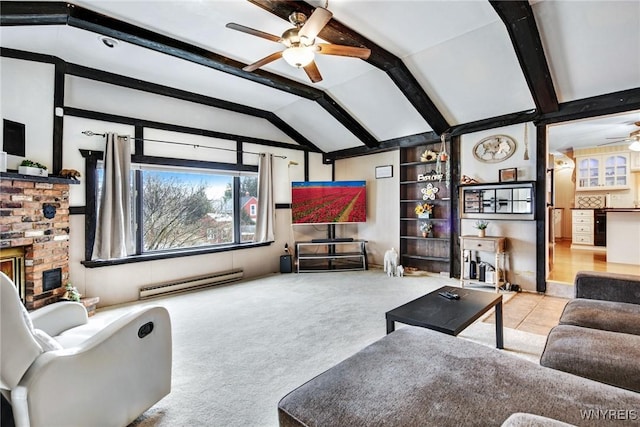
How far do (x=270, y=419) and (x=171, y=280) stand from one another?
3.30 m

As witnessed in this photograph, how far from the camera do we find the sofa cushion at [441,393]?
112cm

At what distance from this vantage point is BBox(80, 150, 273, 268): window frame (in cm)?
382

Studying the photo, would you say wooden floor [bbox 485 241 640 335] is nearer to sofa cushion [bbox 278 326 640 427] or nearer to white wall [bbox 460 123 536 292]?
white wall [bbox 460 123 536 292]

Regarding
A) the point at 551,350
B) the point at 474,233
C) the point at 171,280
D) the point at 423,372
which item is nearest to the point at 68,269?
the point at 171,280

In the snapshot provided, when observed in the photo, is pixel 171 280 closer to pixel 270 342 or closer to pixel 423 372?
pixel 270 342

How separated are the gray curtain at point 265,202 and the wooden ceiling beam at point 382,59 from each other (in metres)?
2.59

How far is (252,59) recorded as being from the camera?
3.75m

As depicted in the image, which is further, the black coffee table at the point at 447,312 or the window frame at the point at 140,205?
the window frame at the point at 140,205

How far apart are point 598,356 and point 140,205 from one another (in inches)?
191

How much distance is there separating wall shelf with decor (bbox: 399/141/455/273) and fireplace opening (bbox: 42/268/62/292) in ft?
16.5

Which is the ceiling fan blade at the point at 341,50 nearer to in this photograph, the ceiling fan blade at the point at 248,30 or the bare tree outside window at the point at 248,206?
the ceiling fan blade at the point at 248,30

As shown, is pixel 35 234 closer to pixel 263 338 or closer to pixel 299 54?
pixel 263 338

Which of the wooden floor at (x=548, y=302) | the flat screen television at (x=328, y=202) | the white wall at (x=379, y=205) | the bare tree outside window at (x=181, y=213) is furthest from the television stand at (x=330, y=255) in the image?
the wooden floor at (x=548, y=302)

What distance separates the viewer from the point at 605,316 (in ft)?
6.55
